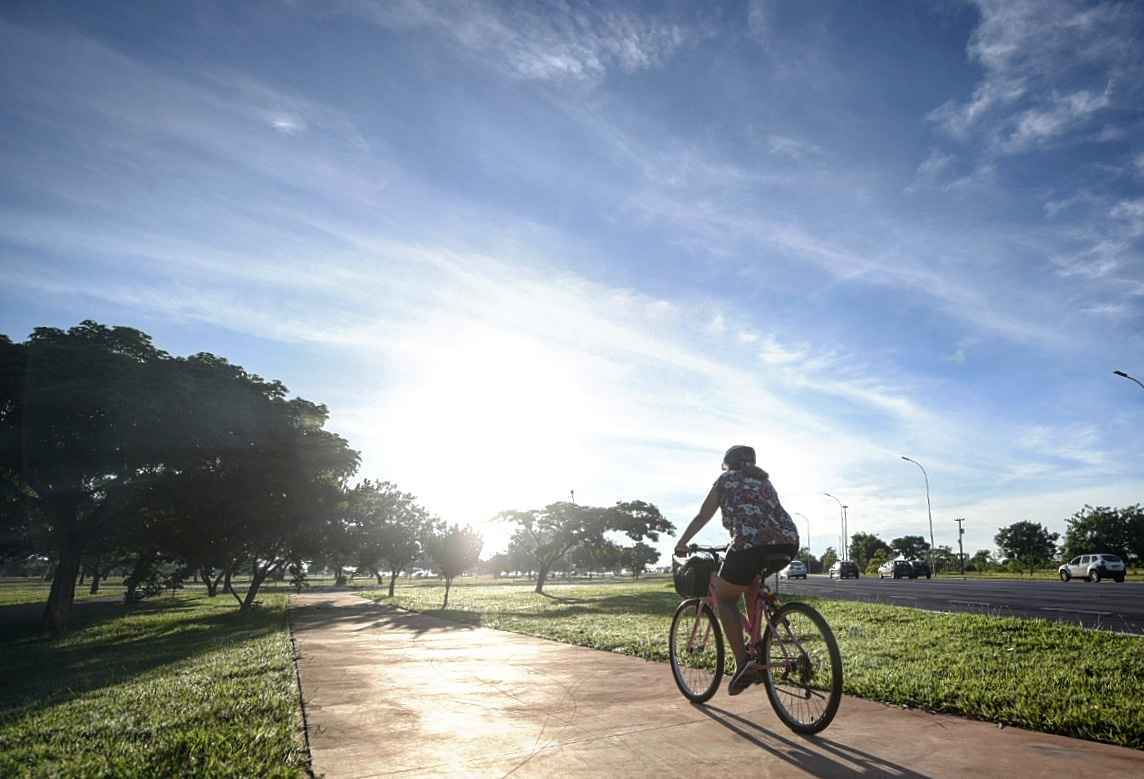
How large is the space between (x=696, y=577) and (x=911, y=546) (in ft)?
414

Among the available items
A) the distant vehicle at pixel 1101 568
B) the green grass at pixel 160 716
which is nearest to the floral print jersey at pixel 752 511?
the green grass at pixel 160 716

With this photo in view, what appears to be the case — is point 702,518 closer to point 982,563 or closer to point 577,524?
point 577,524

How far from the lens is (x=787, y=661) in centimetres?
443

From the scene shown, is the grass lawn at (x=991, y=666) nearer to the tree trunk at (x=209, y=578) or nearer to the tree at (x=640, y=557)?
the tree trunk at (x=209, y=578)

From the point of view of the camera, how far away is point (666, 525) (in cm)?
3378

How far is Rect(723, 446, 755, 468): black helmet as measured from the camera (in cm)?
511

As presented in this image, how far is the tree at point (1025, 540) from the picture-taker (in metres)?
85.4

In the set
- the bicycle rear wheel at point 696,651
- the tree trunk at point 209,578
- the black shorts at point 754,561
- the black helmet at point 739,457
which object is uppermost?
the black helmet at point 739,457

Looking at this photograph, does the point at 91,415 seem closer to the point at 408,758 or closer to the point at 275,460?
the point at 275,460

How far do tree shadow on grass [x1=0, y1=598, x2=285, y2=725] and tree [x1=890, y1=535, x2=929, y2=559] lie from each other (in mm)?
114114

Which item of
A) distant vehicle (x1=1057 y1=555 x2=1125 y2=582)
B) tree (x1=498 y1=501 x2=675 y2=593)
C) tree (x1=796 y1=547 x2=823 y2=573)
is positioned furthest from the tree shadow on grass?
tree (x1=796 y1=547 x2=823 y2=573)

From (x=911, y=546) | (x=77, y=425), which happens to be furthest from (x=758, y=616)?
(x=911, y=546)

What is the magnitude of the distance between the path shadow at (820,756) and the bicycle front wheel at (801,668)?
163 mm

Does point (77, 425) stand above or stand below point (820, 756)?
above
